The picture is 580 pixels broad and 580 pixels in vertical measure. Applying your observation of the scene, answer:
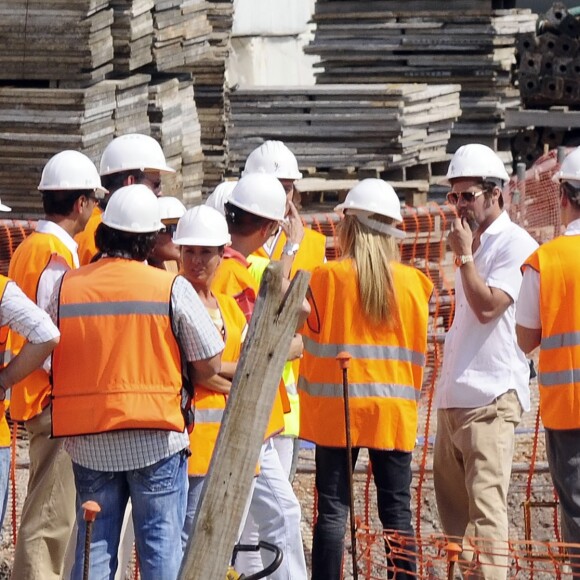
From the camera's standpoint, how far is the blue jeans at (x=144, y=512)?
17.8 ft

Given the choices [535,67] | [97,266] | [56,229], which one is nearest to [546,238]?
[535,67]

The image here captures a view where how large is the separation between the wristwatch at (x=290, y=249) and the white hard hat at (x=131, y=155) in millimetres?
854

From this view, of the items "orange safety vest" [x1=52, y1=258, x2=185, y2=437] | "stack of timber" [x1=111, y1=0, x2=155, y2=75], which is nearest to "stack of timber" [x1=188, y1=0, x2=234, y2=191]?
"stack of timber" [x1=111, y1=0, x2=155, y2=75]

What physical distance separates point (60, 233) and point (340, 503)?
1.77 metres

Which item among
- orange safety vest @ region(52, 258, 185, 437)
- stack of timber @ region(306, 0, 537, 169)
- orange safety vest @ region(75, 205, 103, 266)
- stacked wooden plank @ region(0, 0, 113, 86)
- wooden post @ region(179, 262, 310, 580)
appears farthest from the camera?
stack of timber @ region(306, 0, 537, 169)

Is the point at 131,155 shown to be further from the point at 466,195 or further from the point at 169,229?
the point at 466,195

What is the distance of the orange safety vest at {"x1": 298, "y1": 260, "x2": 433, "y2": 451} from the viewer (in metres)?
6.75

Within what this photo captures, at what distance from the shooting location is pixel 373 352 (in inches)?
267

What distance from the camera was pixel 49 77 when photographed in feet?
38.4

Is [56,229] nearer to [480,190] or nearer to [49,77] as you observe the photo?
[480,190]

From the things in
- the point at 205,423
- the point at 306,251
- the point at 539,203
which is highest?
the point at 539,203

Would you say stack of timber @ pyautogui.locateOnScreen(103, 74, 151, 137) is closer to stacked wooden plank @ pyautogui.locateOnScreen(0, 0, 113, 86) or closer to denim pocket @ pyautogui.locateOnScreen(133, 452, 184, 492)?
stacked wooden plank @ pyautogui.locateOnScreen(0, 0, 113, 86)

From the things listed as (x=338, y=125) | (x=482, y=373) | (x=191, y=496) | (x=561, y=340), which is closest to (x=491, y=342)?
(x=482, y=373)

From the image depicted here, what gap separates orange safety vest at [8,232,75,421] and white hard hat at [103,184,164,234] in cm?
97
